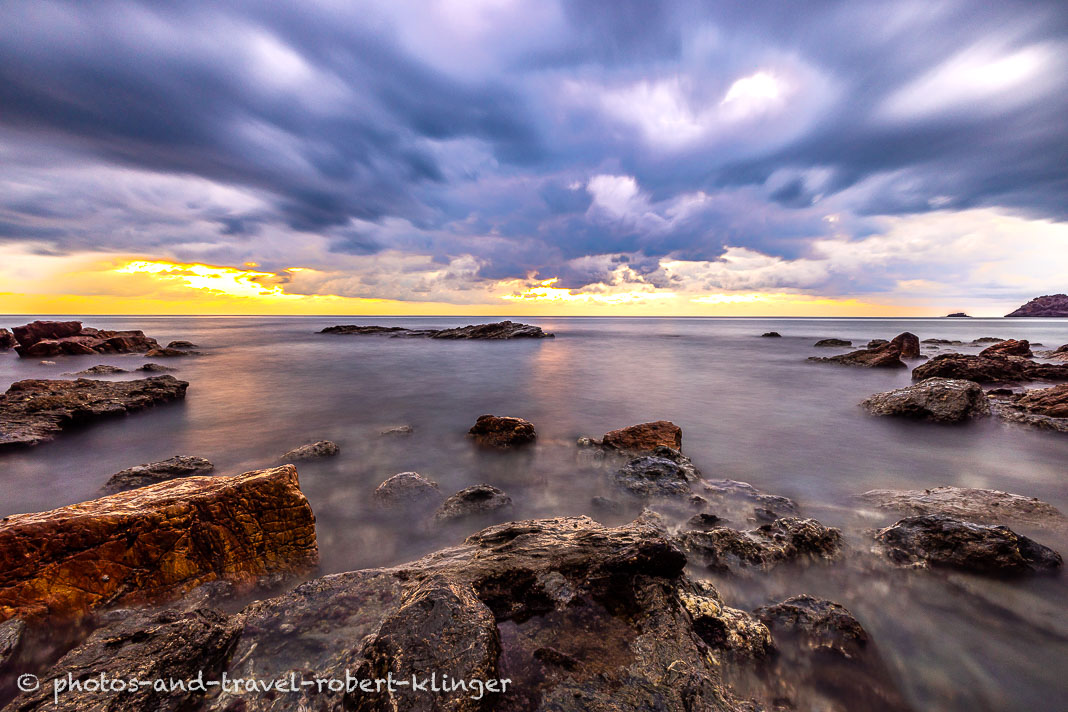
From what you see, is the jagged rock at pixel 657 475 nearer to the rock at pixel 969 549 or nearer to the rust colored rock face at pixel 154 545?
the rock at pixel 969 549

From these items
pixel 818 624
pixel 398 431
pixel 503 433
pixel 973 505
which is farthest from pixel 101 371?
pixel 973 505

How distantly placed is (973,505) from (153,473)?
1324cm

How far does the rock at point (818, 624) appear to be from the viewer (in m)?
3.37

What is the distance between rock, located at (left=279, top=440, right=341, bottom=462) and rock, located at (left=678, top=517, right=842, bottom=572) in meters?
7.06

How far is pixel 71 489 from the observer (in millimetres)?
6570

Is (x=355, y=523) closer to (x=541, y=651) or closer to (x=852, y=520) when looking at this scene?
(x=541, y=651)

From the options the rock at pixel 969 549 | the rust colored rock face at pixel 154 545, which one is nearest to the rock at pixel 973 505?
the rock at pixel 969 549

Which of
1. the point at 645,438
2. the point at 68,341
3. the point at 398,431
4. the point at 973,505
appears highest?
the point at 68,341

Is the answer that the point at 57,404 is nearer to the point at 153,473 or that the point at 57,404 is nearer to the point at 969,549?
the point at 153,473

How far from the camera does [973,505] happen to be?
18.8 ft

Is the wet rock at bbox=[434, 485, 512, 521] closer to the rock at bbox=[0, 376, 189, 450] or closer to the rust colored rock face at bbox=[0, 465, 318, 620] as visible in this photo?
the rust colored rock face at bbox=[0, 465, 318, 620]

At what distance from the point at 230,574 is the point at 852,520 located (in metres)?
8.05

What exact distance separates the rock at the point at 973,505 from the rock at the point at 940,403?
5.35 meters

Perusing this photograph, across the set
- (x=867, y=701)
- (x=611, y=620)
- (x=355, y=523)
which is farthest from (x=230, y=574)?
(x=867, y=701)
